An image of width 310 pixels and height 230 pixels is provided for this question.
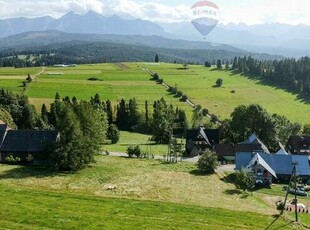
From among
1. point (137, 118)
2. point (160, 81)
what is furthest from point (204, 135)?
point (160, 81)

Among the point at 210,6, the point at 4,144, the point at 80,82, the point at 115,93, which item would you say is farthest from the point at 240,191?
the point at 80,82

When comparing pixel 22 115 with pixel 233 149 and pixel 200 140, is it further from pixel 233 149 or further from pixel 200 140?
pixel 233 149

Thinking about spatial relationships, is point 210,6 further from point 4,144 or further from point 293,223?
point 293,223

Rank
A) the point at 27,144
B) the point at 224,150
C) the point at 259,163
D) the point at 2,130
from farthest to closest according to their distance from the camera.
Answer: the point at 224,150 < the point at 2,130 < the point at 27,144 < the point at 259,163

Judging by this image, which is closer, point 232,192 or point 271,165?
point 232,192

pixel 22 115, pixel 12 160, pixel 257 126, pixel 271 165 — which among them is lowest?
pixel 12 160

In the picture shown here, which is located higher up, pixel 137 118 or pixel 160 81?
pixel 160 81
